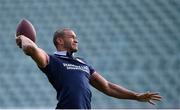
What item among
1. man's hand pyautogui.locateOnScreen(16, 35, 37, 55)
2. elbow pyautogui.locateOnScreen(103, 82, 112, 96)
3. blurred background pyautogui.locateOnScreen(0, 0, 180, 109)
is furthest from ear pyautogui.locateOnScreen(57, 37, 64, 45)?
blurred background pyautogui.locateOnScreen(0, 0, 180, 109)

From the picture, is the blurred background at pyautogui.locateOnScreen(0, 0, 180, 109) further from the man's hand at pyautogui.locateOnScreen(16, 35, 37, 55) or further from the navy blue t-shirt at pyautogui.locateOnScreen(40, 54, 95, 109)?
the man's hand at pyautogui.locateOnScreen(16, 35, 37, 55)

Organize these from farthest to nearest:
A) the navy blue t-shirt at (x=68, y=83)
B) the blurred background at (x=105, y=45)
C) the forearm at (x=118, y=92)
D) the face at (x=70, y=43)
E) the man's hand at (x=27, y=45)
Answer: the blurred background at (x=105, y=45), the forearm at (x=118, y=92), the face at (x=70, y=43), the navy blue t-shirt at (x=68, y=83), the man's hand at (x=27, y=45)

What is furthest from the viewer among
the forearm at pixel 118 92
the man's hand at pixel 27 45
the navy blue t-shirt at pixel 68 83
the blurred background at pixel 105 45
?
the blurred background at pixel 105 45

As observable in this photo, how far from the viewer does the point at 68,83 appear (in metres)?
3.76

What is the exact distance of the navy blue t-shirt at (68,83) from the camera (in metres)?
3.75

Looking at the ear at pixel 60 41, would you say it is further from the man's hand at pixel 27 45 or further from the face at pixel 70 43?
the man's hand at pixel 27 45

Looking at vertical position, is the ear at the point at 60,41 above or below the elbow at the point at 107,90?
above

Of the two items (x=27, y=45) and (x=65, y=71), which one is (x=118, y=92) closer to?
(x=65, y=71)

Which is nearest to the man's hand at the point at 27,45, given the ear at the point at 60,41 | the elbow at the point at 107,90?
the ear at the point at 60,41

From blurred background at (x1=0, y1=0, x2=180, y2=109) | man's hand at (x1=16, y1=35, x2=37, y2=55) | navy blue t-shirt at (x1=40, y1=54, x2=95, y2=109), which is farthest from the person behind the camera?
blurred background at (x1=0, y1=0, x2=180, y2=109)

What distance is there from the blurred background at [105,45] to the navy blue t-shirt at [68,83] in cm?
427

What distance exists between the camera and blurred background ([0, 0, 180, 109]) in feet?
28.0

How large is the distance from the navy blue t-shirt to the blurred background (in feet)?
14.0

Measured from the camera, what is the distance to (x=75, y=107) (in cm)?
375
